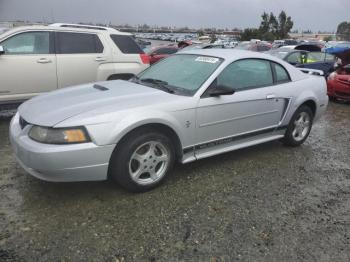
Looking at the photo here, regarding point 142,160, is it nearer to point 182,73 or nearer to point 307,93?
point 182,73

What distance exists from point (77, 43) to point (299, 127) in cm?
442

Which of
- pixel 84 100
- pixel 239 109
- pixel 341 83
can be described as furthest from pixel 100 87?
pixel 341 83

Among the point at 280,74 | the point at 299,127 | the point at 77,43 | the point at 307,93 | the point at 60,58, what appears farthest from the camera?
the point at 77,43

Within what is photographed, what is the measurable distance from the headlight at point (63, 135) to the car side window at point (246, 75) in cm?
173

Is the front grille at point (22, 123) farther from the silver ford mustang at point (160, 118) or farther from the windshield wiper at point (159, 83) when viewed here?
the windshield wiper at point (159, 83)

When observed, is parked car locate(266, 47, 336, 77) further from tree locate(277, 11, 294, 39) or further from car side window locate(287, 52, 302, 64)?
tree locate(277, 11, 294, 39)

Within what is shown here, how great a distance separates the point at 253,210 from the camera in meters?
3.38

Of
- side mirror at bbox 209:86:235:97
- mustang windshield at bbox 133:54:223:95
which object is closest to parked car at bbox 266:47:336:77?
mustang windshield at bbox 133:54:223:95

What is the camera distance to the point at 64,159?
3.03 m

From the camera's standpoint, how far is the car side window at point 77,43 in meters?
6.43

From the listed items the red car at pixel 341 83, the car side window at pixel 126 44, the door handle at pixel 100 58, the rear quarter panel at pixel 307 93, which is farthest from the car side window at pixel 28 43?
the red car at pixel 341 83

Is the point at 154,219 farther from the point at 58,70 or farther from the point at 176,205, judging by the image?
the point at 58,70

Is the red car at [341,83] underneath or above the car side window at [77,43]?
underneath

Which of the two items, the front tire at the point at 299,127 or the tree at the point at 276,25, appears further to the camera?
the tree at the point at 276,25
